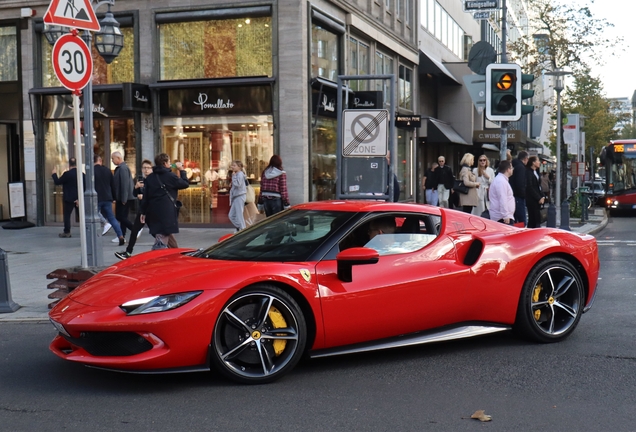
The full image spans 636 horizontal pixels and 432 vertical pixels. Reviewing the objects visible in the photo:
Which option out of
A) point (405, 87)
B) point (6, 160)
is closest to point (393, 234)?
point (6, 160)

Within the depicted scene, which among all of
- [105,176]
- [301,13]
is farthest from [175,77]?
[105,176]

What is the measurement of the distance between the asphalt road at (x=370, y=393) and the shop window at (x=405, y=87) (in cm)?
2460

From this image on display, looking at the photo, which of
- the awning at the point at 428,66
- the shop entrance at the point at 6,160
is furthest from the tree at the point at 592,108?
the shop entrance at the point at 6,160

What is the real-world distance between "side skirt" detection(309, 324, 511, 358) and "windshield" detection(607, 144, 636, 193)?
27.6 meters

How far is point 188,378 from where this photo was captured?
562 cm

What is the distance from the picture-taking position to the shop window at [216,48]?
19.9 metres

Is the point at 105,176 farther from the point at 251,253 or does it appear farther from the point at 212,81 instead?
the point at 251,253

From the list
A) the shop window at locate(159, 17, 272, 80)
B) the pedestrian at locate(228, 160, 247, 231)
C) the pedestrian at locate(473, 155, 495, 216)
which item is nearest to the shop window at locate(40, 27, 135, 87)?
the shop window at locate(159, 17, 272, 80)

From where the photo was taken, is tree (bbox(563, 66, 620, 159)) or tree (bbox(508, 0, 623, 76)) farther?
tree (bbox(563, 66, 620, 159))

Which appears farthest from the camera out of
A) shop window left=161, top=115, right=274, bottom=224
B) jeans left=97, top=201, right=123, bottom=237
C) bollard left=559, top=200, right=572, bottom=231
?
shop window left=161, top=115, right=274, bottom=224

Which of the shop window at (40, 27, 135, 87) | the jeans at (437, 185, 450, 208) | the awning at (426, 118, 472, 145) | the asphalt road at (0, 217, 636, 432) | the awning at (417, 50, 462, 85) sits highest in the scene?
the awning at (417, 50, 462, 85)

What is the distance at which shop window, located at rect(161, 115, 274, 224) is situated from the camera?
66.0ft

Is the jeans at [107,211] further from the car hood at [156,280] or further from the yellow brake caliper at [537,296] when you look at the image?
the yellow brake caliper at [537,296]

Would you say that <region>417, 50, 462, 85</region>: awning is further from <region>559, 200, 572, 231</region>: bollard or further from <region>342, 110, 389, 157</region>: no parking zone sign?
<region>342, 110, 389, 157</region>: no parking zone sign
